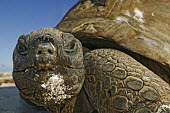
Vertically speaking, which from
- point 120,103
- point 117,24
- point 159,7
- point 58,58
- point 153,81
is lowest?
point 120,103

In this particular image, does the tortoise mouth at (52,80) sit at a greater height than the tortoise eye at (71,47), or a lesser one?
lesser

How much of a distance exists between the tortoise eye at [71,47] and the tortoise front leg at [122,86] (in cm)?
30

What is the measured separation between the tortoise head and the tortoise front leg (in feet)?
0.63

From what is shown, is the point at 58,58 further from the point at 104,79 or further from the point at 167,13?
the point at 167,13

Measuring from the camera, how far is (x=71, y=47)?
4.89 feet

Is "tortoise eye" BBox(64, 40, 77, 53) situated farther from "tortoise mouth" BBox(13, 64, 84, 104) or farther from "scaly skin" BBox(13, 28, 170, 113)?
"tortoise mouth" BBox(13, 64, 84, 104)

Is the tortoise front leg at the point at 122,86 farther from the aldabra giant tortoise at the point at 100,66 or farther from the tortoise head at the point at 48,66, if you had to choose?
the tortoise head at the point at 48,66

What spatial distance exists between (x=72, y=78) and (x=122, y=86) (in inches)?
15.3

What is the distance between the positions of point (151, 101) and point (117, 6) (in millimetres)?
1342

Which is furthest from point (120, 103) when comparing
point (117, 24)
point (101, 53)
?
point (117, 24)

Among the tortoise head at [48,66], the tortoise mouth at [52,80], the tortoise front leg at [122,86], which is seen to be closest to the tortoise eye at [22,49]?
the tortoise head at [48,66]

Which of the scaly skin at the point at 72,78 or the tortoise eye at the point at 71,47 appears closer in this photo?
the scaly skin at the point at 72,78

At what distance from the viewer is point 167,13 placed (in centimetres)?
235

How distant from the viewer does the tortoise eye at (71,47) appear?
143cm
